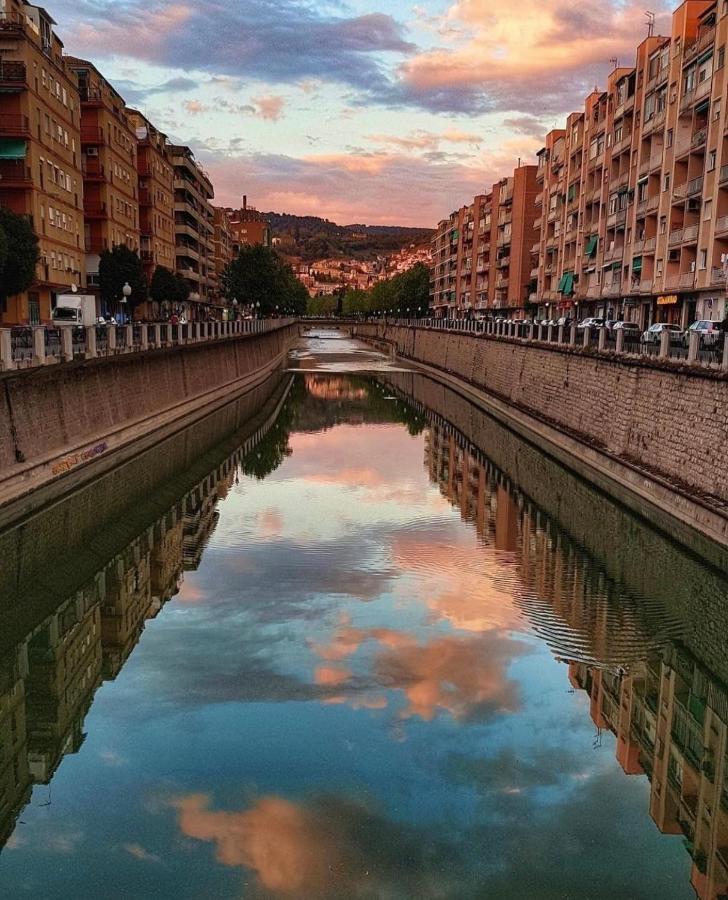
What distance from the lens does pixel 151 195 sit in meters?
66.9

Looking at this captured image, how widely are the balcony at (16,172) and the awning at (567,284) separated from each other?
4014 cm

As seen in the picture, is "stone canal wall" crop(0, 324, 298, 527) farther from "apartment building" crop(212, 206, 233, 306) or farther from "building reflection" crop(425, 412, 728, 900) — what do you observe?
"apartment building" crop(212, 206, 233, 306)

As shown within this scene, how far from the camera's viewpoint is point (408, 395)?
61688mm

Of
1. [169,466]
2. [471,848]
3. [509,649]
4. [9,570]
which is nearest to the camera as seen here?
[471,848]

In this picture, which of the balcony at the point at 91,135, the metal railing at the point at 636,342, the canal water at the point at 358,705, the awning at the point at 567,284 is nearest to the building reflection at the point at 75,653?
the canal water at the point at 358,705

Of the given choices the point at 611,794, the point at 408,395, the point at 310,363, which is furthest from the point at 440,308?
the point at 611,794

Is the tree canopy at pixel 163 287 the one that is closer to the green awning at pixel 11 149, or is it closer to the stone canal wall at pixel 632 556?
the green awning at pixel 11 149

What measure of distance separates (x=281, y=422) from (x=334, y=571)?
28009 millimetres

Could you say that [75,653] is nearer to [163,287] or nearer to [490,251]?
[163,287]

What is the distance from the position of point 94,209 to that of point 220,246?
66722 millimetres

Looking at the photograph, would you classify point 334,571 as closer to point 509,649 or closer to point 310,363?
point 509,649

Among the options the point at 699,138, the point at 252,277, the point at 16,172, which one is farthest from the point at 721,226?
the point at 252,277

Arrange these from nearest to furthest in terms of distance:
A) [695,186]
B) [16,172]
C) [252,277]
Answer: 1. [16,172]
2. [695,186]
3. [252,277]

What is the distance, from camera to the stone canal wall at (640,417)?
65.6 feet
